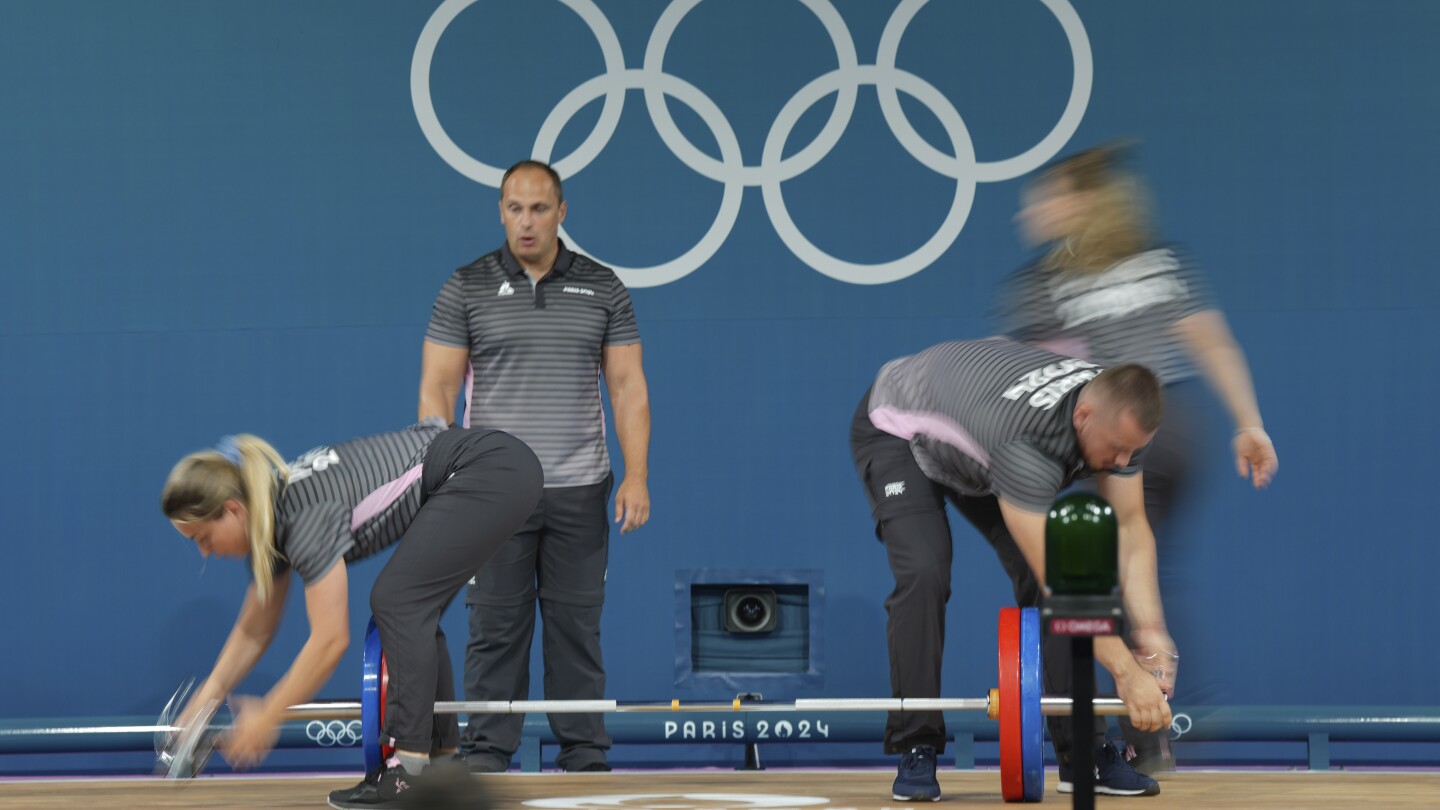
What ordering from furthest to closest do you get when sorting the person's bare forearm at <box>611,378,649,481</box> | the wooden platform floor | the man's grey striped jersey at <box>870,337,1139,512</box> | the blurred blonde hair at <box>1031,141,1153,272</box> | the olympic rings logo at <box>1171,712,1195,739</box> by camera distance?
the person's bare forearm at <box>611,378,649,481</box>
the olympic rings logo at <box>1171,712,1195,739</box>
the blurred blonde hair at <box>1031,141,1153,272</box>
the wooden platform floor
the man's grey striped jersey at <box>870,337,1139,512</box>

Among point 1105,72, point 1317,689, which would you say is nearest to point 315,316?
point 1105,72

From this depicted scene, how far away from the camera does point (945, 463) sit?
2.76m

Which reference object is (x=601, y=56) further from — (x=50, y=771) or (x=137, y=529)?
(x=50, y=771)

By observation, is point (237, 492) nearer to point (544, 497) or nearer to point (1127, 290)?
point (544, 497)

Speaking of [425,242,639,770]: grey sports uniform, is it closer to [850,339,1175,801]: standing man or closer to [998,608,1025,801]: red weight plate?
[850,339,1175,801]: standing man

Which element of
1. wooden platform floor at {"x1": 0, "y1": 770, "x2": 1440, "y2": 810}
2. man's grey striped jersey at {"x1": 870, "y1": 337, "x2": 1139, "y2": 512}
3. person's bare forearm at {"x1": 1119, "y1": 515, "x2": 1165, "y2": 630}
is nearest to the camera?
man's grey striped jersey at {"x1": 870, "y1": 337, "x2": 1139, "y2": 512}

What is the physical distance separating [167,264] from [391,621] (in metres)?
2.14

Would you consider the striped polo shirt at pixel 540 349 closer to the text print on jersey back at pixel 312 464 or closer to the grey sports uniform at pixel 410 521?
the grey sports uniform at pixel 410 521

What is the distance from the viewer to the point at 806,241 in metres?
4.27

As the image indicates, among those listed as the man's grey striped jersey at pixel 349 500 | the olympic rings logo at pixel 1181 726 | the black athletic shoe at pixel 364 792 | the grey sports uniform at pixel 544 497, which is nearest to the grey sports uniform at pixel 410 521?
the man's grey striped jersey at pixel 349 500

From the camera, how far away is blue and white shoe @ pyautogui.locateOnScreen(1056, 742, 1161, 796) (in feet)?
8.95

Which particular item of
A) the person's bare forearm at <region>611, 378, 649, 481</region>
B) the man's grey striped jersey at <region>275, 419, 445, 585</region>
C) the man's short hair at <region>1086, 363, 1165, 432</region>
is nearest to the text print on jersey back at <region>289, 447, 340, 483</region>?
the man's grey striped jersey at <region>275, 419, 445, 585</region>

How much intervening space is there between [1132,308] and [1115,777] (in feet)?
2.89

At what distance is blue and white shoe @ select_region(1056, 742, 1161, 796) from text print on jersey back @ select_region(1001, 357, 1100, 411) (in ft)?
2.19
